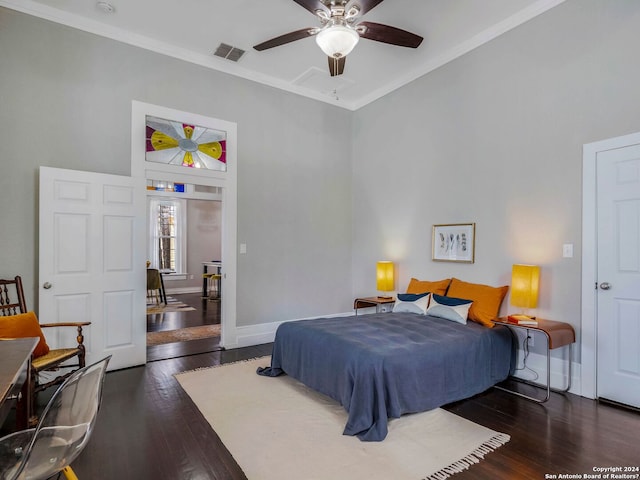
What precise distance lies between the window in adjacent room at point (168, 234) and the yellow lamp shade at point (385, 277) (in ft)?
20.9

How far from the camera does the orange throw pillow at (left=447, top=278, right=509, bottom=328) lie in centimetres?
352

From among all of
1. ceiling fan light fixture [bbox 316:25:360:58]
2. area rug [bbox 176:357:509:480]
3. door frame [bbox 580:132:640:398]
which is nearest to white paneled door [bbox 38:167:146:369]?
area rug [bbox 176:357:509:480]

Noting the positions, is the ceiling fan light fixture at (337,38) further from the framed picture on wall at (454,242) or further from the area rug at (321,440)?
the area rug at (321,440)

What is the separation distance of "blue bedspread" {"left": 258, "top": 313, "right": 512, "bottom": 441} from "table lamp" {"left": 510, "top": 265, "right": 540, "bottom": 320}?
308 millimetres

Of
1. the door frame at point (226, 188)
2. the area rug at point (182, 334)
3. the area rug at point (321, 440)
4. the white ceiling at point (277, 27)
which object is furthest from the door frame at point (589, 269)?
the area rug at point (182, 334)

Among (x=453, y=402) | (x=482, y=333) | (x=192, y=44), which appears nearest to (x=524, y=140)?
(x=482, y=333)

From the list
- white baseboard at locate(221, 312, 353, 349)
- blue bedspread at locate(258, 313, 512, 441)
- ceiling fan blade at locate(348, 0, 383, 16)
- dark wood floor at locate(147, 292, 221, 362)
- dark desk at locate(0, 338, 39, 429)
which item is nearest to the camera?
dark desk at locate(0, 338, 39, 429)

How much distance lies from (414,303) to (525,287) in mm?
1109

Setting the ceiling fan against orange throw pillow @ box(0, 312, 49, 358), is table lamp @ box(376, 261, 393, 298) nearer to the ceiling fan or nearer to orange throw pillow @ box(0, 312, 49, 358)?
the ceiling fan

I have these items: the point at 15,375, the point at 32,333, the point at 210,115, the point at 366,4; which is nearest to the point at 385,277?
the point at 210,115

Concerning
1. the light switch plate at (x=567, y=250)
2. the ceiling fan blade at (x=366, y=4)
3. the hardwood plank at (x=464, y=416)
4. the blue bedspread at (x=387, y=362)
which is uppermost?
the ceiling fan blade at (x=366, y=4)

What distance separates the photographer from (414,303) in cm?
399

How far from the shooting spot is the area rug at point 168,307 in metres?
7.03

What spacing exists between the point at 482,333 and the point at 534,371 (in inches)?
29.6
